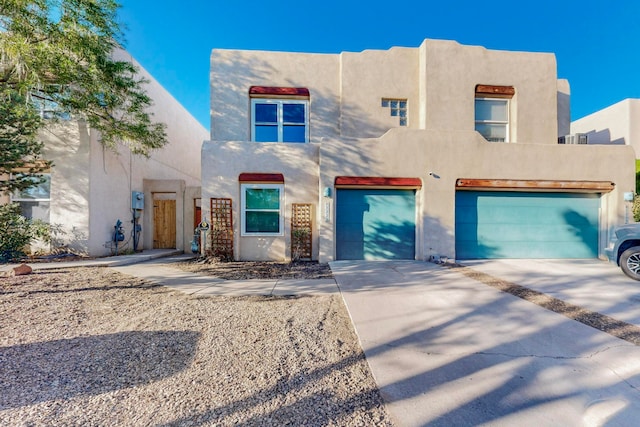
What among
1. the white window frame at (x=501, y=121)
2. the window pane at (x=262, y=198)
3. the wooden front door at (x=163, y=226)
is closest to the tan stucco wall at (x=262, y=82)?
the window pane at (x=262, y=198)

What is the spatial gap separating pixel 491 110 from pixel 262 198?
8816 millimetres

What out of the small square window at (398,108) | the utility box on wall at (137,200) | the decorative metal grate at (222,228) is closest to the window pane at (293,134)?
the decorative metal grate at (222,228)

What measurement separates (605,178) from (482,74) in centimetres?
509

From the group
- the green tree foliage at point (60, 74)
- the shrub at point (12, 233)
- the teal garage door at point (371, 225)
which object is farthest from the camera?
the teal garage door at point (371, 225)

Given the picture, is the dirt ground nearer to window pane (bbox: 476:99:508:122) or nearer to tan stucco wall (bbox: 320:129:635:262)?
tan stucco wall (bbox: 320:129:635:262)

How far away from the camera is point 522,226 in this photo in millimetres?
8547

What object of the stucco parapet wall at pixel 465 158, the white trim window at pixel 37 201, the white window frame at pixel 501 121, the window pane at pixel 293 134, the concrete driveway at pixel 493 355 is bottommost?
the concrete driveway at pixel 493 355

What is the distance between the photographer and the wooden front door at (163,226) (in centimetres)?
1169

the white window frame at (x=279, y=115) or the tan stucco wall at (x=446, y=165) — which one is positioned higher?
the white window frame at (x=279, y=115)

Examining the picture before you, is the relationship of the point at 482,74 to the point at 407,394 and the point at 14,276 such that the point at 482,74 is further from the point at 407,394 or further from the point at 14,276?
the point at 14,276

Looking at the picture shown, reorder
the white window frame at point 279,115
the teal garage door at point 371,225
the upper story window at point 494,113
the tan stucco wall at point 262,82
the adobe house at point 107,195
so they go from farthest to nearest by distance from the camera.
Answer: the upper story window at point 494,113
the white window frame at point 279,115
the tan stucco wall at point 262,82
the adobe house at point 107,195
the teal garage door at point 371,225

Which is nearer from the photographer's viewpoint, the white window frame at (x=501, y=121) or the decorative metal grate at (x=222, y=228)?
the decorative metal grate at (x=222, y=228)

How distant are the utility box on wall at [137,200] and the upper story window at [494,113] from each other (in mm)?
13157

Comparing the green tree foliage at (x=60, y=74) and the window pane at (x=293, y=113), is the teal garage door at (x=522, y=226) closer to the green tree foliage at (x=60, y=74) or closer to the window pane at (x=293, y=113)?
the window pane at (x=293, y=113)
